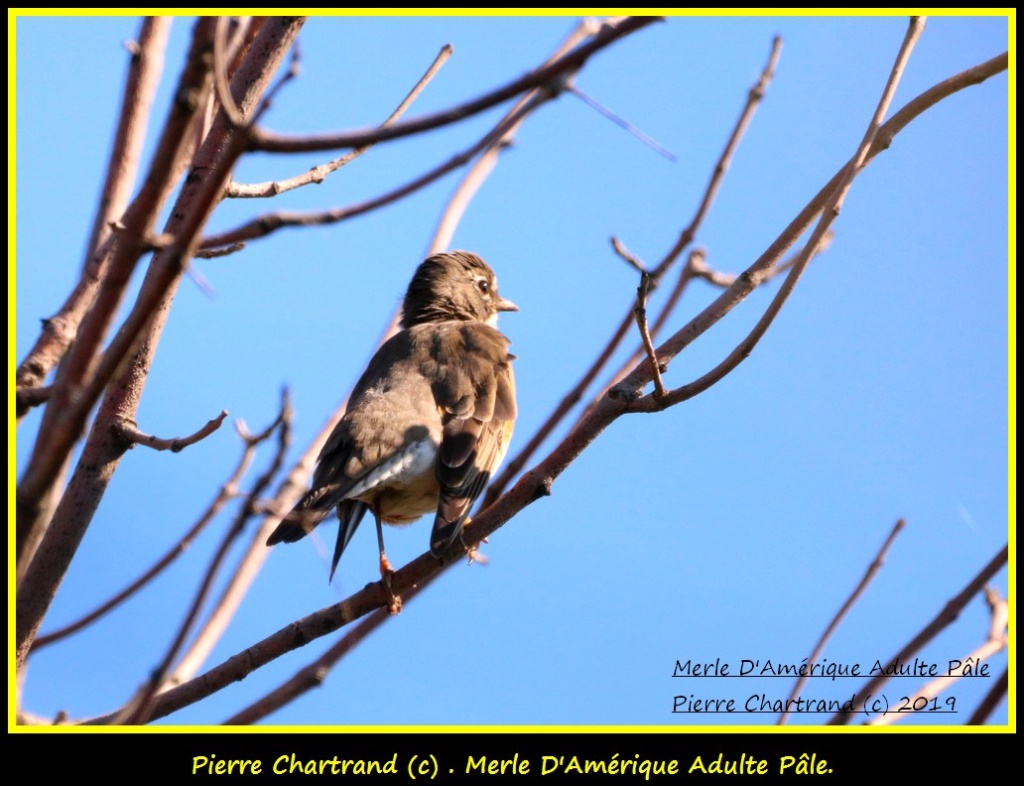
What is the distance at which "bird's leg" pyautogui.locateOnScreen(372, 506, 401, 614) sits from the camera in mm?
3891

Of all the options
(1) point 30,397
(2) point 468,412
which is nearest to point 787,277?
(1) point 30,397

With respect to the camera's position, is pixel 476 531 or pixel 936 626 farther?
pixel 476 531

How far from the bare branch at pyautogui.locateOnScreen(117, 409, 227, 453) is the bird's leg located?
1.03 metres

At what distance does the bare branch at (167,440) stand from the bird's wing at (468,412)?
139 centimetres

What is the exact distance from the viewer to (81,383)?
1891mm

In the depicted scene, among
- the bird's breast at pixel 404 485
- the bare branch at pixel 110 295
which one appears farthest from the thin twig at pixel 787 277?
the bird's breast at pixel 404 485

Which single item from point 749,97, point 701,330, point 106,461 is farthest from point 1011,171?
point 106,461

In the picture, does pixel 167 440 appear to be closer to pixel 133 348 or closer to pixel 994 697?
pixel 133 348

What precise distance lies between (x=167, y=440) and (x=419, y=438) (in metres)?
2.25

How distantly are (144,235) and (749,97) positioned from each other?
2.22 meters

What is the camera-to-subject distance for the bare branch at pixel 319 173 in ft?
10.8

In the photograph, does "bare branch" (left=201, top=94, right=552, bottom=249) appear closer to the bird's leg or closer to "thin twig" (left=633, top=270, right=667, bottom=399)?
"thin twig" (left=633, top=270, right=667, bottom=399)

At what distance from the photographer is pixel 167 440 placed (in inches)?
119

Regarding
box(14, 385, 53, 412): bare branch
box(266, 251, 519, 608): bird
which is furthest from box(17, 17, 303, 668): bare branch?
box(266, 251, 519, 608): bird
